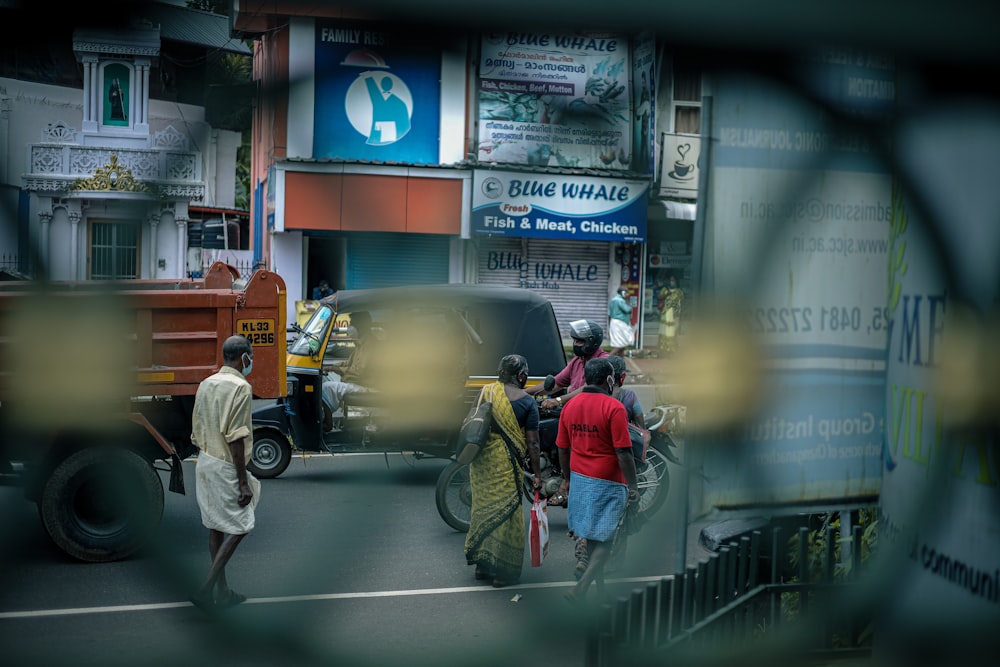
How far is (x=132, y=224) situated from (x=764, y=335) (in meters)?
0.58

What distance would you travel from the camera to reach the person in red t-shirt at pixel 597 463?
3.78 m

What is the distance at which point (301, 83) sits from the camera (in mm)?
605

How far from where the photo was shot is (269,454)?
657cm

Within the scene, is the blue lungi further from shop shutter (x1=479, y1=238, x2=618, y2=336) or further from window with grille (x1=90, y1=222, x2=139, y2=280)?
window with grille (x1=90, y1=222, x2=139, y2=280)

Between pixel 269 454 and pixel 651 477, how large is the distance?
8.62ft

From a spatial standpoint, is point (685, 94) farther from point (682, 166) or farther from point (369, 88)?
point (369, 88)

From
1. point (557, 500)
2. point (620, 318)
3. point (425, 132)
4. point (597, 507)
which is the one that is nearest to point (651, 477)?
point (557, 500)

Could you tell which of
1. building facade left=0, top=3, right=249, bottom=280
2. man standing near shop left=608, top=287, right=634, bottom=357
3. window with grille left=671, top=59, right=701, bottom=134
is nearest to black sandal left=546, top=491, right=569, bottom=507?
man standing near shop left=608, top=287, right=634, bottom=357

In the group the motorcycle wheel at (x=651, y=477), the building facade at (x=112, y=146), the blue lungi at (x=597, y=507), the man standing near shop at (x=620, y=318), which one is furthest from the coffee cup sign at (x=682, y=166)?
the motorcycle wheel at (x=651, y=477)

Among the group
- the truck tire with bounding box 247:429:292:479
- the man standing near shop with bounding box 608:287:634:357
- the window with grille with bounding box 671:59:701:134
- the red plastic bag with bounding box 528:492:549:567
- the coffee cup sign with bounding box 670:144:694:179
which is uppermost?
the window with grille with bounding box 671:59:701:134

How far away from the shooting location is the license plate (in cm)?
393

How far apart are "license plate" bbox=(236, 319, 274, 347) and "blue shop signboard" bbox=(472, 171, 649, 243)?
10.2ft

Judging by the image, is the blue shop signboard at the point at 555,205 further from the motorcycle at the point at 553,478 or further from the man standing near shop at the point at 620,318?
the motorcycle at the point at 553,478

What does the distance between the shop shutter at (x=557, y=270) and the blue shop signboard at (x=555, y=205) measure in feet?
0.08
